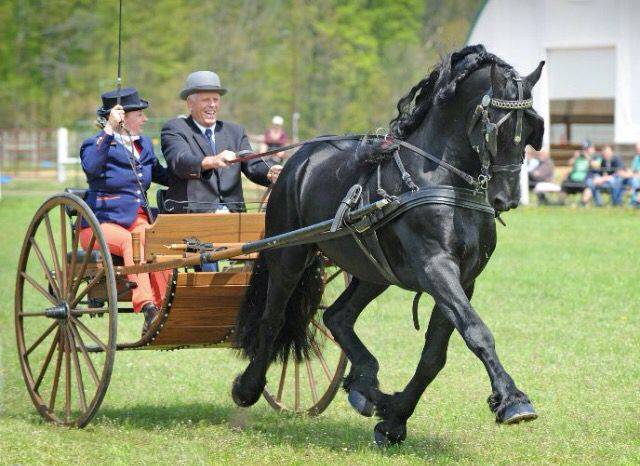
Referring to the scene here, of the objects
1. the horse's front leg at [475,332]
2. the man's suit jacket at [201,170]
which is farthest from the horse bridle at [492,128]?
the man's suit jacket at [201,170]

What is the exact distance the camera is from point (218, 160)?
23.9 ft

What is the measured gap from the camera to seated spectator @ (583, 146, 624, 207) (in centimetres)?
2259

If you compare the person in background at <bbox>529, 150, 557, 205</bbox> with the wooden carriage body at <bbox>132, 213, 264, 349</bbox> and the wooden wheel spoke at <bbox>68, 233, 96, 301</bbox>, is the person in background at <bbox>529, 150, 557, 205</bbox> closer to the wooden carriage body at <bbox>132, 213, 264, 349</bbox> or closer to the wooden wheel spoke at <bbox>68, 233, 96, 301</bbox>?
the wooden carriage body at <bbox>132, 213, 264, 349</bbox>

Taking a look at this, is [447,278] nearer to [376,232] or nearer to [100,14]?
[376,232]

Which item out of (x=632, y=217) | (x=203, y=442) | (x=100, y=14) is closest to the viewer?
(x=203, y=442)

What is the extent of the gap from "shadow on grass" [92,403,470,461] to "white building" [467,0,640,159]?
18.9 meters

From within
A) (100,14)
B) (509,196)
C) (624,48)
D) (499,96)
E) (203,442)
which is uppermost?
(100,14)

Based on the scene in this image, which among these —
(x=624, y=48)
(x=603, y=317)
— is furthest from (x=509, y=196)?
(x=624, y=48)

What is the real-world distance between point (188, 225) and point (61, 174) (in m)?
25.7

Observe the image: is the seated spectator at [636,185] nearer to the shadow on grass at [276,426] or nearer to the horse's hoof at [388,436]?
the shadow on grass at [276,426]

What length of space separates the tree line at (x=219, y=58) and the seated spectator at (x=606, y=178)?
58.4ft

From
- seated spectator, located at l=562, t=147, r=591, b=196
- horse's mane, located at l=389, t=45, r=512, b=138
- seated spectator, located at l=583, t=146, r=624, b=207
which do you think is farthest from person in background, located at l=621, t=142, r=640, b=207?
horse's mane, located at l=389, t=45, r=512, b=138

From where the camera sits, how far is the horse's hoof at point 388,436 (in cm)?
637

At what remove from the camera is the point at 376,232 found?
6.22 m
